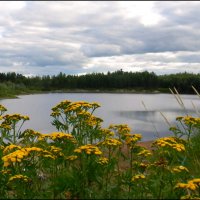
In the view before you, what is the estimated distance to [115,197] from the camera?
3648 mm

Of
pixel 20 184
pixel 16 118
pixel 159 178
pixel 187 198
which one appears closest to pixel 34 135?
pixel 16 118

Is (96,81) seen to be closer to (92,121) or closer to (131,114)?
(131,114)

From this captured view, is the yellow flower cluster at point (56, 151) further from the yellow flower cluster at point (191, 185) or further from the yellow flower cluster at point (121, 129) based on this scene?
the yellow flower cluster at point (121, 129)

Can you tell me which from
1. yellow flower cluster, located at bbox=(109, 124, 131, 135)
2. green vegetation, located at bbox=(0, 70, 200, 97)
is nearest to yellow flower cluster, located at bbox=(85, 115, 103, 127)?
yellow flower cluster, located at bbox=(109, 124, 131, 135)

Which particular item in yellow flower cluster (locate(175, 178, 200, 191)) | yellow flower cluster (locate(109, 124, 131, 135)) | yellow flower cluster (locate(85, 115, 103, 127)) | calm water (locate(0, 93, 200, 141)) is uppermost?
yellow flower cluster (locate(85, 115, 103, 127))

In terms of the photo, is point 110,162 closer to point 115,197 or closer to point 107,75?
point 115,197

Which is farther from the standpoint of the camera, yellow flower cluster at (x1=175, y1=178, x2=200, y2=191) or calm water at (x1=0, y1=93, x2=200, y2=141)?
calm water at (x1=0, y1=93, x2=200, y2=141)

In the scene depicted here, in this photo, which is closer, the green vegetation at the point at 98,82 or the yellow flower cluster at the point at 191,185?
the yellow flower cluster at the point at 191,185

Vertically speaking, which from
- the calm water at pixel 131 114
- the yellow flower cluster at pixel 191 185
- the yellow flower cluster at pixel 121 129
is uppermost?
the yellow flower cluster at pixel 121 129

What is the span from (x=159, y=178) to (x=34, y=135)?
294cm

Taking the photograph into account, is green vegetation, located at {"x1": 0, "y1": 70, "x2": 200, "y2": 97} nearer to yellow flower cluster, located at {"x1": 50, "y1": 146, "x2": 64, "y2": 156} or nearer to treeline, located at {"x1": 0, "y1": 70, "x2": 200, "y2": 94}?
treeline, located at {"x1": 0, "y1": 70, "x2": 200, "y2": 94}

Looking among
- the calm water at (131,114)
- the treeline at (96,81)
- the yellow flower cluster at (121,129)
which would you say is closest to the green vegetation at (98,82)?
the treeline at (96,81)

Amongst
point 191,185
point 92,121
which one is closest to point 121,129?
point 92,121

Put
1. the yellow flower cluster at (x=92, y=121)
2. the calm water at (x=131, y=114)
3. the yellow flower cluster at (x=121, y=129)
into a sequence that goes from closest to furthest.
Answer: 1. the yellow flower cluster at (x=92, y=121)
2. the yellow flower cluster at (x=121, y=129)
3. the calm water at (x=131, y=114)
